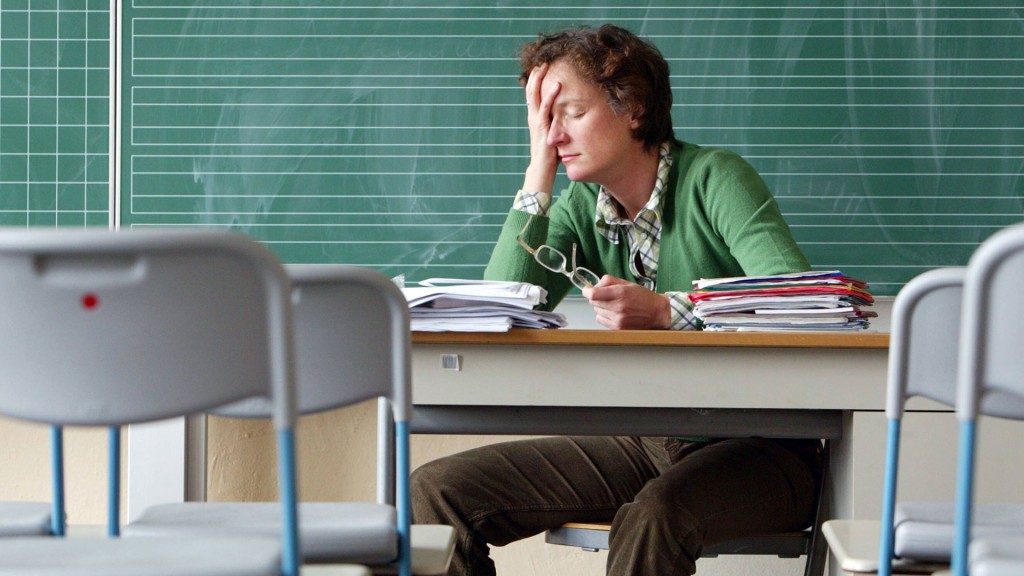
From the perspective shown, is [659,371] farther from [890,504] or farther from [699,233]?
[699,233]

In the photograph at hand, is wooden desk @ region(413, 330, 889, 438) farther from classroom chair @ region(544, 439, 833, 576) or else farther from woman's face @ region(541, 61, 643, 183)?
woman's face @ region(541, 61, 643, 183)

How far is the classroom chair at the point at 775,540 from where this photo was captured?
1746mm

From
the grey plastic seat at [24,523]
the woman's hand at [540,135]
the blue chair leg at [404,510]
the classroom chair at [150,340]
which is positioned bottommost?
the grey plastic seat at [24,523]

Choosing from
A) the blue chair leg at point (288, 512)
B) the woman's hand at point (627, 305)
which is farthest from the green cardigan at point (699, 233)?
the blue chair leg at point (288, 512)

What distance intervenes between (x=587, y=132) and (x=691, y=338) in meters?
0.80

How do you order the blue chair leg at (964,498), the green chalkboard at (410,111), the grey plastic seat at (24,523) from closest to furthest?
the blue chair leg at (964,498), the grey plastic seat at (24,523), the green chalkboard at (410,111)

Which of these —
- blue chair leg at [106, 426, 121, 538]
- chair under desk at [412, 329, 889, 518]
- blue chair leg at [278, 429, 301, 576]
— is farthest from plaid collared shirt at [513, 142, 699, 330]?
blue chair leg at [278, 429, 301, 576]

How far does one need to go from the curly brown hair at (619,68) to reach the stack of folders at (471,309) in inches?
30.7

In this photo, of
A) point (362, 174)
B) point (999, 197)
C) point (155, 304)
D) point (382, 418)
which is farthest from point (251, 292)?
point (999, 197)

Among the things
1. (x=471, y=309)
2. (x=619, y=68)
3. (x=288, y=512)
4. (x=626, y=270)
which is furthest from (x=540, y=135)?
(x=288, y=512)

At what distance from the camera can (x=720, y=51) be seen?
8.62 ft

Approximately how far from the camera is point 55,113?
8.85 ft

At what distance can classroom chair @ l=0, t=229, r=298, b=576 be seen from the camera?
80cm

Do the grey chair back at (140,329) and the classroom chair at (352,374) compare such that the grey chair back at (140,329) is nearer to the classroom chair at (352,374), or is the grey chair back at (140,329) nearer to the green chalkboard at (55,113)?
the classroom chair at (352,374)
